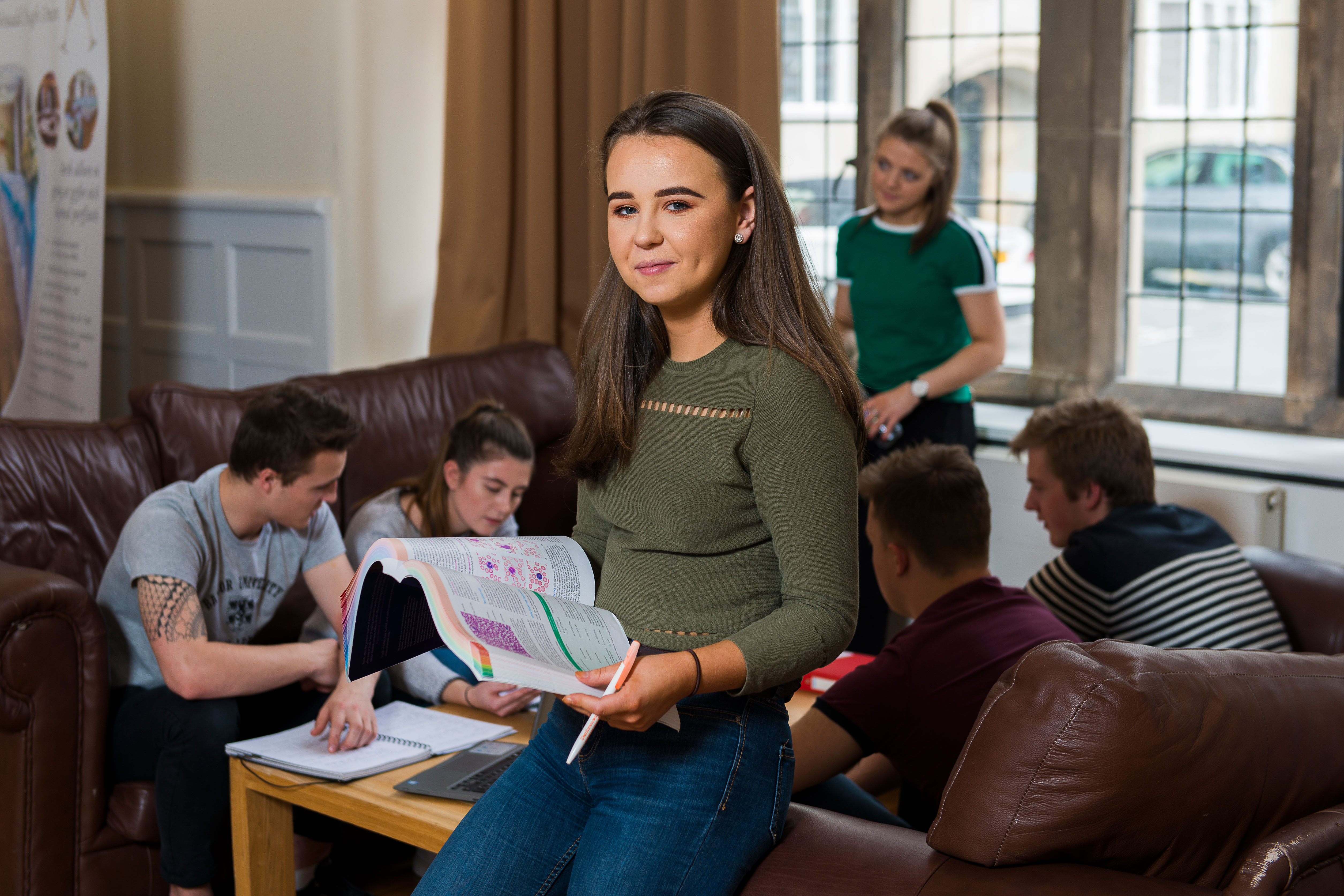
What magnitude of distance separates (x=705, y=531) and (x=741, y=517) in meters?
0.04

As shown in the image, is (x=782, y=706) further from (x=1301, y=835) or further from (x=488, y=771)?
(x=488, y=771)

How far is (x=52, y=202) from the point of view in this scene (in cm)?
387

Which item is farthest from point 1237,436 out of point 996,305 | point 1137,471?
point 1137,471

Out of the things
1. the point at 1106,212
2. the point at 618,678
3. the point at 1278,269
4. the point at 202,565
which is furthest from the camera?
the point at 1106,212

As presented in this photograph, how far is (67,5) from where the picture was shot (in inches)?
146

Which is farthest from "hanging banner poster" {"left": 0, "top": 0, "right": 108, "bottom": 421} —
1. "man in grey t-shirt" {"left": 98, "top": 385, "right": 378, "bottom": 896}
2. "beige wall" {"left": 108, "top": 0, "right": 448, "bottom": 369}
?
"man in grey t-shirt" {"left": 98, "top": 385, "right": 378, "bottom": 896}

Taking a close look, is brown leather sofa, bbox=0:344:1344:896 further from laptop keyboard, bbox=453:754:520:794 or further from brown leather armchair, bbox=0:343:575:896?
brown leather armchair, bbox=0:343:575:896

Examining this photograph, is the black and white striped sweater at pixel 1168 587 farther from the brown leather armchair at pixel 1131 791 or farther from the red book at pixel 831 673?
the brown leather armchair at pixel 1131 791

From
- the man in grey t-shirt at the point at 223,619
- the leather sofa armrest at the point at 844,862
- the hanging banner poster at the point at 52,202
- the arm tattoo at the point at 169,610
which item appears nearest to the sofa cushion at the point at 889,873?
the leather sofa armrest at the point at 844,862

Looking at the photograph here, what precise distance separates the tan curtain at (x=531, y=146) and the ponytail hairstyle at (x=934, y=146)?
0.67m

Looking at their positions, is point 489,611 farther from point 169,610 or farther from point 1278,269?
point 1278,269

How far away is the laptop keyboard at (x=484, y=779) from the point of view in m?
1.74

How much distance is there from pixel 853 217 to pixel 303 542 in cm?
158

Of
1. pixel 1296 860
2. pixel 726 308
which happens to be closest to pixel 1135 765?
pixel 1296 860
